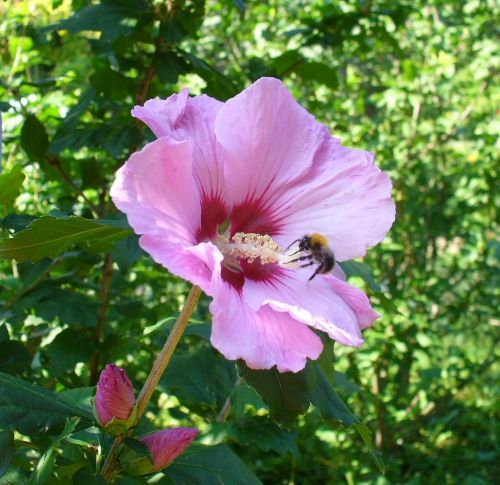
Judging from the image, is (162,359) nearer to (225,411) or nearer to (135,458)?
(135,458)

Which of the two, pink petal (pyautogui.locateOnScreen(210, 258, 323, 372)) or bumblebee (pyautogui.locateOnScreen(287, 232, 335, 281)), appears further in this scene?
bumblebee (pyautogui.locateOnScreen(287, 232, 335, 281))

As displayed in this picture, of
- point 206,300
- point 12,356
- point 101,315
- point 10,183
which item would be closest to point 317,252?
point 10,183

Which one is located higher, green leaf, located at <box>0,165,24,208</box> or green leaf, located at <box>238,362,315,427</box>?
green leaf, located at <box>0,165,24,208</box>

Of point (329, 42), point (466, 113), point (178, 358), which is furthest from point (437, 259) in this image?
point (178, 358)

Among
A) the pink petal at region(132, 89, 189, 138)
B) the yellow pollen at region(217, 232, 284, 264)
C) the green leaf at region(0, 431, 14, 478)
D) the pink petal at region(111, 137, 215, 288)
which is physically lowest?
the green leaf at region(0, 431, 14, 478)

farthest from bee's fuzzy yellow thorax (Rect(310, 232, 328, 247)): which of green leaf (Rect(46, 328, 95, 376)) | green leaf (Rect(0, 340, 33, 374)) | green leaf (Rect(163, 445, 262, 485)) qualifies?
green leaf (Rect(46, 328, 95, 376))

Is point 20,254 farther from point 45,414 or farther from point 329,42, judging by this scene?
point 329,42

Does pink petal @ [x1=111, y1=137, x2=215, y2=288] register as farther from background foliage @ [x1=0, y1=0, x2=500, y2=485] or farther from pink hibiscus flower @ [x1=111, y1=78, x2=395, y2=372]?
background foliage @ [x1=0, y1=0, x2=500, y2=485]

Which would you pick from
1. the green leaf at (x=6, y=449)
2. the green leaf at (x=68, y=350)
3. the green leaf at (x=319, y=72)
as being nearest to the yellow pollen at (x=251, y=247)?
the green leaf at (x=6, y=449)
